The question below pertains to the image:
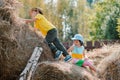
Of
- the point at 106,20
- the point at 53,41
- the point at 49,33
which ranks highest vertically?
the point at 49,33

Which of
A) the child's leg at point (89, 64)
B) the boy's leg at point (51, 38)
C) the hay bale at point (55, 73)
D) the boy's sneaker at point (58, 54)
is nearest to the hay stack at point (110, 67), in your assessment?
the child's leg at point (89, 64)

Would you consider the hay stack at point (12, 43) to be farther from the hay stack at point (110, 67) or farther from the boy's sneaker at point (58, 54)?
the hay stack at point (110, 67)

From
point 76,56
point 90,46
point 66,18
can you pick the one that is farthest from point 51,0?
point 76,56

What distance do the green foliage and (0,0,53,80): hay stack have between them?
67.8 feet

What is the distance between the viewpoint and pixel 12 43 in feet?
27.7

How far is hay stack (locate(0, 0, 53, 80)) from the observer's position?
834cm

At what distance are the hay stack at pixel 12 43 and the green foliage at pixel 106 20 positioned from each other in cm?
2067

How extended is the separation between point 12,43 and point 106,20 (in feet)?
73.8

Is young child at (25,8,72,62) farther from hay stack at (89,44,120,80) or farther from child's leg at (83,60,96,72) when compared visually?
hay stack at (89,44,120,80)

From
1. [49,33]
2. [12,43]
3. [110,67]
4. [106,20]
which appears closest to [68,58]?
[49,33]

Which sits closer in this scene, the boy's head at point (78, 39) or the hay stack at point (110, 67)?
the hay stack at point (110, 67)

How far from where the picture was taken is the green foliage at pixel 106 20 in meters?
29.7

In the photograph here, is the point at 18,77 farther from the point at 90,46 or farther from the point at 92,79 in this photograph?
the point at 90,46

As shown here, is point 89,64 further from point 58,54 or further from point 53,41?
point 53,41
